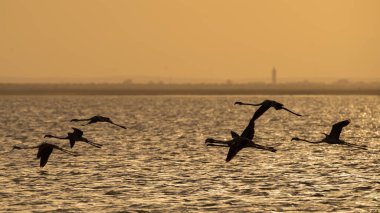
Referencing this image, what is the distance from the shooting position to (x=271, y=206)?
35.8 meters

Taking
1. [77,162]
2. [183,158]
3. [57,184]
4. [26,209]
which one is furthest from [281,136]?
[26,209]

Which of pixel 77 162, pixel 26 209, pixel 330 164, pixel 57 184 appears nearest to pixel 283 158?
pixel 330 164

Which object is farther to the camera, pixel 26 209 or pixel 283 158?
pixel 283 158

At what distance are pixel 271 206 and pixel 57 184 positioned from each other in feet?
35.2

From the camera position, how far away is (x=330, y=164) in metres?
51.2

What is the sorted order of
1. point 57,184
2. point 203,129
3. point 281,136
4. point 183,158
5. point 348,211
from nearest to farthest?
point 348,211
point 57,184
point 183,158
point 281,136
point 203,129

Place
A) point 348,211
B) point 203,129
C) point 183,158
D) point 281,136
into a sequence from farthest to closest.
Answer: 1. point 203,129
2. point 281,136
3. point 183,158
4. point 348,211

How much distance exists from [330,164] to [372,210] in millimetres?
16131

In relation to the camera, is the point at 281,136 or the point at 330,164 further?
the point at 281,136

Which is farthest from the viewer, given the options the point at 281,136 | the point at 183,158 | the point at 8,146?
the point at 281,136

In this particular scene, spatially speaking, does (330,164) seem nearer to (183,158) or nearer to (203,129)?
(183,158)

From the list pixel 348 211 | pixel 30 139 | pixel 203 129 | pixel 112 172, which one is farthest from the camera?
pixel 203 129

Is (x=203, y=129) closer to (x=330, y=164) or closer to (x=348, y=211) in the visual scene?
(x=330, y=164)

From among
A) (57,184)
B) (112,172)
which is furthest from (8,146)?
(57,184)
